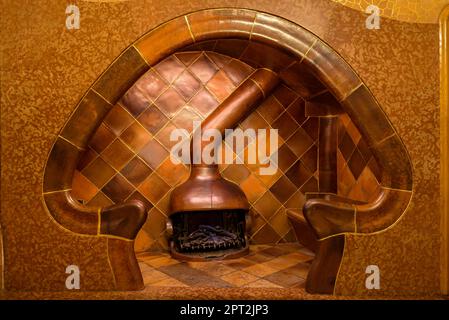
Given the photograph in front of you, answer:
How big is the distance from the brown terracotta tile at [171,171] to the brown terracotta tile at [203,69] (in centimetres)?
91

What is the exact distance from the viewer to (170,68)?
308 centimetres

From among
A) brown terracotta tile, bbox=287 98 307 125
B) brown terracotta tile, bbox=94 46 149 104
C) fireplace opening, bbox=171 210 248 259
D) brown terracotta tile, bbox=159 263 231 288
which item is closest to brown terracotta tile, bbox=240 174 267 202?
fireplace opening, bbox=171 210 248 259

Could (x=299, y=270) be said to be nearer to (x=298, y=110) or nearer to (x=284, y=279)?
(x=284, y=279)

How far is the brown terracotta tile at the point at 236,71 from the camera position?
316 centimetres

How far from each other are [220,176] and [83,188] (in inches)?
52.5

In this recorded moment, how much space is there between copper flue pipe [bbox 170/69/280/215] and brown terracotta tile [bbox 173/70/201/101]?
35cm

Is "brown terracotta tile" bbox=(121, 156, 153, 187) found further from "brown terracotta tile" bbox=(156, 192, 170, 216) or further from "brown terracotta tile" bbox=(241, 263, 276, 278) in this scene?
"brown terracotta tile" bbox=(241, 263, 276, 278)

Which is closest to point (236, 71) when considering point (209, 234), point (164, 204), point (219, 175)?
point (219, 175)

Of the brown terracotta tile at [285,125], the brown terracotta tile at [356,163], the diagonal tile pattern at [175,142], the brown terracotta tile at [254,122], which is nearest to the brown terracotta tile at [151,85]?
the diagonal tile pattern at [175,142]

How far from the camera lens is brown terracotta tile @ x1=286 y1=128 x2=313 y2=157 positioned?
3330 millimetres

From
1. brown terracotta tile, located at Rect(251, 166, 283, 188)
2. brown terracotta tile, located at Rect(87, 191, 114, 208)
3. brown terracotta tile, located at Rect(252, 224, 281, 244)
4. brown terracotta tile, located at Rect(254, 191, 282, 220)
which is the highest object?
brown terracotta tile, located at Rect(251, 166, 283, 188)

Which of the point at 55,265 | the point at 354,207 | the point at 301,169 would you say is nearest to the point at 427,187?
the point at 354,207

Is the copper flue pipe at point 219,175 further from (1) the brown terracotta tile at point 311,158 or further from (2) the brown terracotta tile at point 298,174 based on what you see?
(1) the brown terracotta tile at point 311,158

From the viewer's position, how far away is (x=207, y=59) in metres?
3.15
